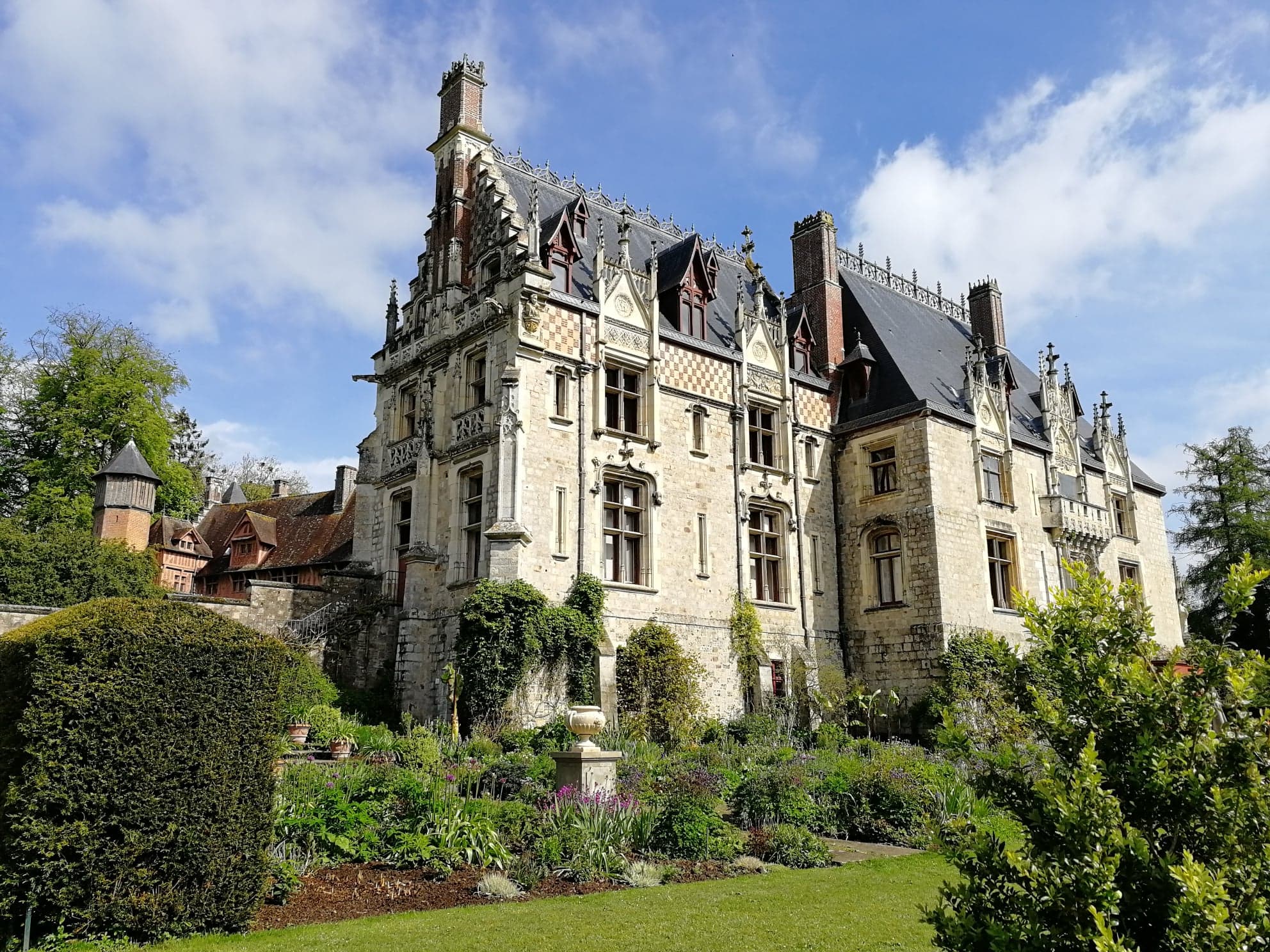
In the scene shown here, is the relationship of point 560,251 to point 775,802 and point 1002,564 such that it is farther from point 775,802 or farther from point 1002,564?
point 1002,564

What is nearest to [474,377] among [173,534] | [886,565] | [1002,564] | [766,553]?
[766,553]

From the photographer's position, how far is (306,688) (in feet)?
63.6

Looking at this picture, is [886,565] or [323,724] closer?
[323,724]

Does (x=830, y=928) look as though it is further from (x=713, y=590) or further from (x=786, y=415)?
(x=786, y=415)

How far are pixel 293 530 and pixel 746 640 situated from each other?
23.5 meters

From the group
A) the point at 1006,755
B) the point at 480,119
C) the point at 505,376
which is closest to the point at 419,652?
the point at 505,376

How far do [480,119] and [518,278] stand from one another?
6.18 metres

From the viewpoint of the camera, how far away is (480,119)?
25.1 metres

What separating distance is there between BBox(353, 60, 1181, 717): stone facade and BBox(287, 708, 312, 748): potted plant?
3987 mm

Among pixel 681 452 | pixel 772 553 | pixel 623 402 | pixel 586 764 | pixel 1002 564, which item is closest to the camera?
pixel 586 764

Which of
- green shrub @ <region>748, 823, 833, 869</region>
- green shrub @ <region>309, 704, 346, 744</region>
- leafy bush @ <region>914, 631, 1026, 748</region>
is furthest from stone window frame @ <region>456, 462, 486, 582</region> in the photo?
→ leafy bush @ <region>914, 631, 1026, 748</region>

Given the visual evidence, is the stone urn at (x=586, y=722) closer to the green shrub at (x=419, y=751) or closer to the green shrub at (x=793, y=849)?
the green shrub at (x=419, y=751)

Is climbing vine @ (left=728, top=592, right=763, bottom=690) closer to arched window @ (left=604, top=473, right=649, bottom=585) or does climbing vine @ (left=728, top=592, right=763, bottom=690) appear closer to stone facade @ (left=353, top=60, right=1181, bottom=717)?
stone facade @ (left=353, top=60, right=1181, bottom=717)

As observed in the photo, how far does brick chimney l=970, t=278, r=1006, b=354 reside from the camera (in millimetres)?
33188
